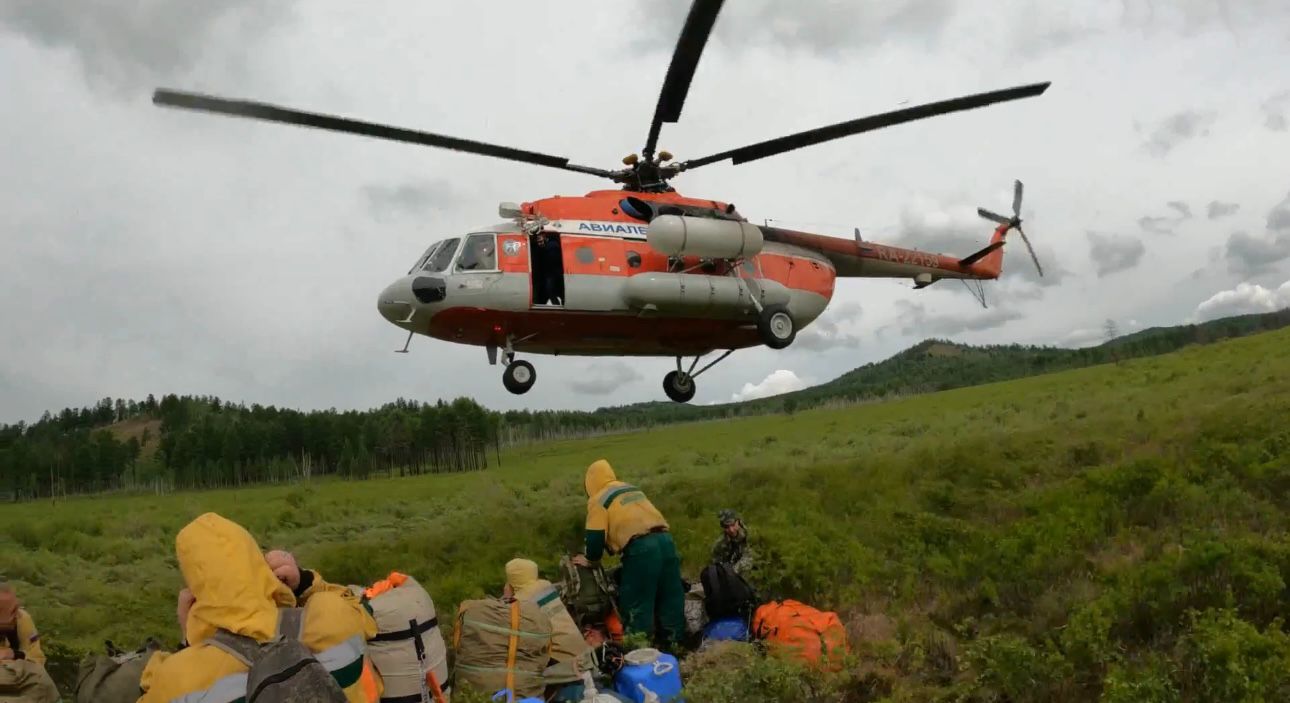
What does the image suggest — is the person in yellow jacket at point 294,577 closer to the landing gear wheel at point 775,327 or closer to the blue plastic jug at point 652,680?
the blue plastic jug at point 652,680

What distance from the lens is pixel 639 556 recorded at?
23.9ft

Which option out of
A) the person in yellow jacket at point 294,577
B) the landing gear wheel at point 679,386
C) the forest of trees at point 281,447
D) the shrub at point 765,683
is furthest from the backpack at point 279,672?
the forest of trees at point 281,447

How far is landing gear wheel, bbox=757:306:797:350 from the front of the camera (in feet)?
38.4

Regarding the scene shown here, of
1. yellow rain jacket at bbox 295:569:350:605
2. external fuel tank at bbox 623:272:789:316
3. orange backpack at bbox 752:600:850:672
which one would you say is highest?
external fuel tank at bbox 623:272:789:316

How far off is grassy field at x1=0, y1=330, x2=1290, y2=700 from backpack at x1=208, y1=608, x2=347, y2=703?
360cm

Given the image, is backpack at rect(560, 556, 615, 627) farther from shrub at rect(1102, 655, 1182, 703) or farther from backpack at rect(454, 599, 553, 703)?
shrub at rect(1102, 655, 1182, 703)

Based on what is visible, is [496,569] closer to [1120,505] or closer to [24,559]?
[1120,505]

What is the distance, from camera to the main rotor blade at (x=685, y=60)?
7328 millimetres

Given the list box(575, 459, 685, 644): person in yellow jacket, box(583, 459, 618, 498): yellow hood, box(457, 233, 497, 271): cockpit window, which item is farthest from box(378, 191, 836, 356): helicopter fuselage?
box(575, 459, 685, 644): person in yellow jacket

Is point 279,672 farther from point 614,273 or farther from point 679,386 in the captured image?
point 679,386

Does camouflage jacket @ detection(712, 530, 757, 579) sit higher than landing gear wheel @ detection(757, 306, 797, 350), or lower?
lower

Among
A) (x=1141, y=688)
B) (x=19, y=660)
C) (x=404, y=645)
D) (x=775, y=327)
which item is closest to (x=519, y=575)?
(x=404, y=645)

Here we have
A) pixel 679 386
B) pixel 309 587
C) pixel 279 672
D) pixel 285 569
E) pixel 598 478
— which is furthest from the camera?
pixel 679 386

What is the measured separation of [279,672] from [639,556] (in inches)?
186
